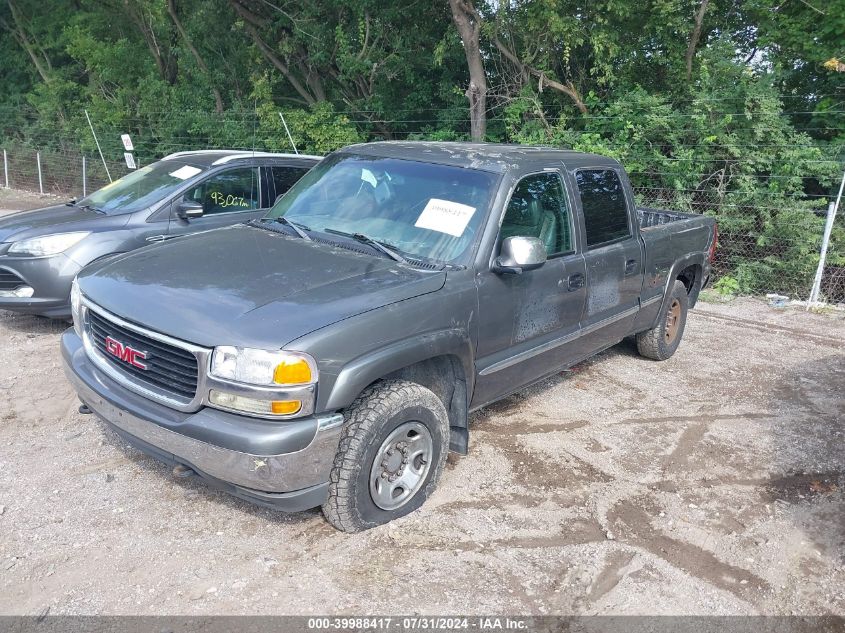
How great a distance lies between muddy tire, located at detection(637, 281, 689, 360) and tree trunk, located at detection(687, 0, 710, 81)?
7652 mm

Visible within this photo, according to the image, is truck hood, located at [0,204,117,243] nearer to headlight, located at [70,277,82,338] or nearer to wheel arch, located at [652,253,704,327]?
headlight, located at [70,277,82,338]

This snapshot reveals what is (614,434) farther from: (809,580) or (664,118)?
(664,118)

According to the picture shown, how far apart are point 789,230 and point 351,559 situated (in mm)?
8433

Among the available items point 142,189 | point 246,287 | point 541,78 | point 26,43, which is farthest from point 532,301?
point 26,43

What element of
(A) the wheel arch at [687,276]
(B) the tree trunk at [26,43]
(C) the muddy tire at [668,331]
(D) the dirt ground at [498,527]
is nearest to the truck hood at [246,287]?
(D) the dirt ground at [498,527]

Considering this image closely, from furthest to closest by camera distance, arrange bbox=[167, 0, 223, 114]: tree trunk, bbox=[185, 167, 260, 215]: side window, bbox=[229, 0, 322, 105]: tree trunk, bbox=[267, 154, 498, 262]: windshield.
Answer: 1. bbox=[167, 0, 223, 114]: tree trunk
2. bbox=[229, 0, 322, 105]: tree trunk
3. bbox=[185, 167, 260, 215]: side window
4. bbox=[267, 154, 498, 262]: windshield

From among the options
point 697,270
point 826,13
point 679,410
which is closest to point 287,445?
point 679,410

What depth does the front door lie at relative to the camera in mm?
4090

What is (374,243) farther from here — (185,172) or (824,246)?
(824,246)

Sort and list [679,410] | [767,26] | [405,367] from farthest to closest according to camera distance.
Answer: [767,26]
[679,410]
[405,367]

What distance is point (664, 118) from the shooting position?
413 inches

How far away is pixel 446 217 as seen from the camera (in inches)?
163

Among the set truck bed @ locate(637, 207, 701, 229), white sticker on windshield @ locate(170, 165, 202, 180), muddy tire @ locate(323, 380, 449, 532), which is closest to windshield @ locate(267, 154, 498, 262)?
muddy tire @ locate(323, 380, 449, 532)

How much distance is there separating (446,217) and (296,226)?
1.00 m
